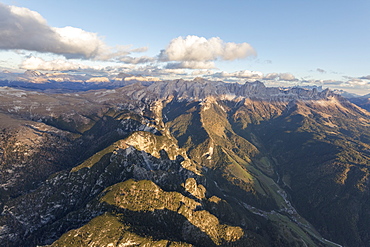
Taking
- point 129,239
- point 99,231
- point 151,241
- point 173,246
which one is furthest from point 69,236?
point 173,246

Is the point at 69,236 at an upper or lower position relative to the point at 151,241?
upper

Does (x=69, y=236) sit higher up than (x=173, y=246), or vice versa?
(x=69, y=236)

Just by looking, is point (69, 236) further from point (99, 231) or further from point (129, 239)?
point (129, 239)

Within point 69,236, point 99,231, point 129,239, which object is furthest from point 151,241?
point 69,236

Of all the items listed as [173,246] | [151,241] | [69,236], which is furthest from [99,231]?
[173,246]

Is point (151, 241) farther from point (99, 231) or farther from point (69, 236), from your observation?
point (69, 236)

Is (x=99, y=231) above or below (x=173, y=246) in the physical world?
above

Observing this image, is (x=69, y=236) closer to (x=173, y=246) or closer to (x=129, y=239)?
(x=129, y=239)
